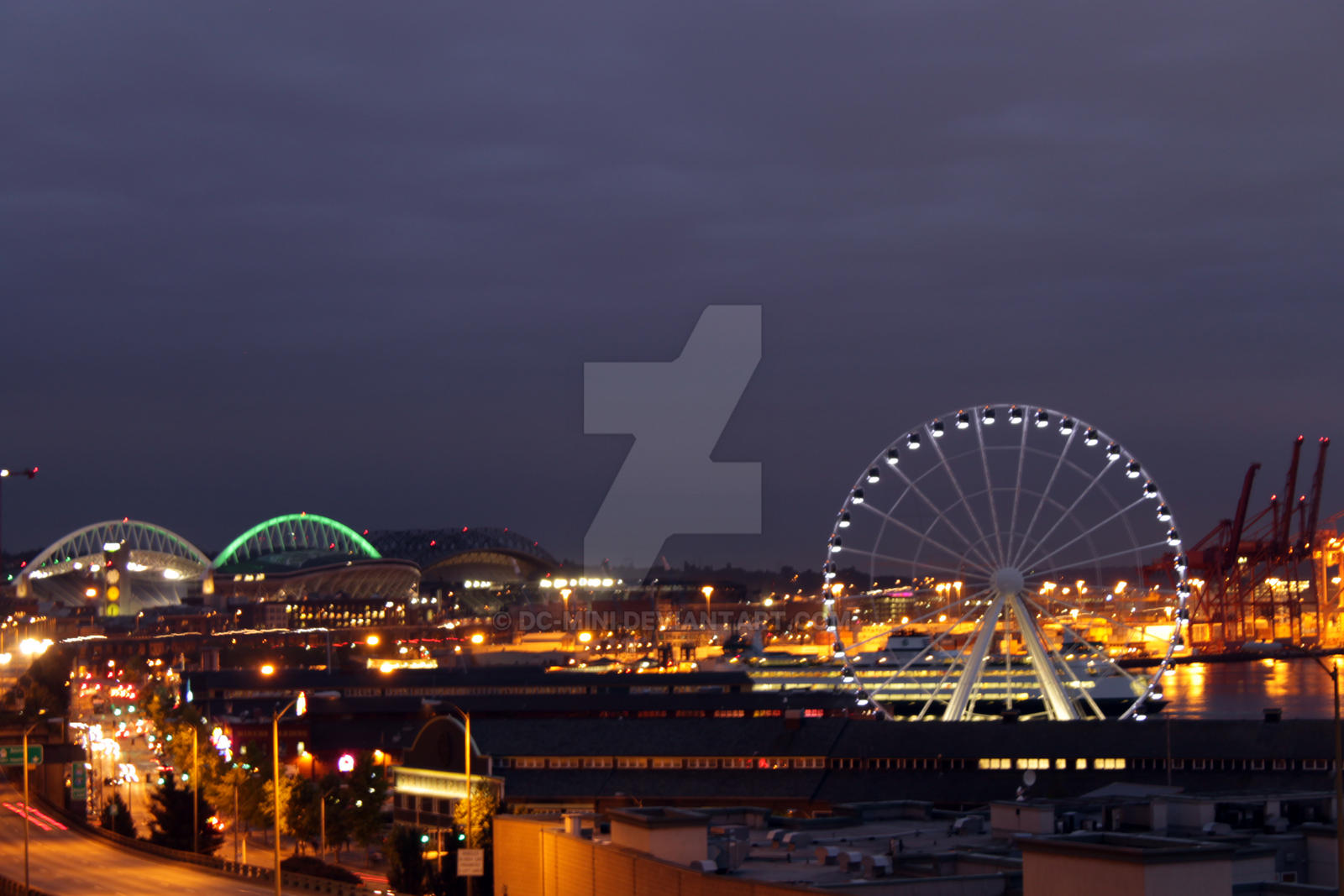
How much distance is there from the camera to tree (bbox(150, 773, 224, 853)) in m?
52.4

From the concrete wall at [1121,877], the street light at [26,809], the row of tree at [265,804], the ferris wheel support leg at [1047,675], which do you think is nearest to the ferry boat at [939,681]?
the ferris wheel support leg at [1047,675]

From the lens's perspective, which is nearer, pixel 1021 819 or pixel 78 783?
pixel 1021 819

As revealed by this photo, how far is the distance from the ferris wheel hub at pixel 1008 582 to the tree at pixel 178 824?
2563 centimetres

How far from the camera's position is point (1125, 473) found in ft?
183

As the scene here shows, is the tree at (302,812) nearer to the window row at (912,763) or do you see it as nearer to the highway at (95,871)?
the highway at (95,871)

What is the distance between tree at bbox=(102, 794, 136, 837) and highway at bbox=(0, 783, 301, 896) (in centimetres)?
177

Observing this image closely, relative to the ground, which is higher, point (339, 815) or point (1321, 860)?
point (1321, 860)

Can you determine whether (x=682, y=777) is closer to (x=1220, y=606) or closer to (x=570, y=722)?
(x=570, y=722)

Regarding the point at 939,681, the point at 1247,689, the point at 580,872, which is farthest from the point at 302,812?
the point at 1247,689

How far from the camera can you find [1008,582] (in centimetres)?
5459

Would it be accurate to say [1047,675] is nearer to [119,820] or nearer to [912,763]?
[912,763]

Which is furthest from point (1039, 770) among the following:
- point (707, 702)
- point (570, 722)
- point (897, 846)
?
point (707, 702)

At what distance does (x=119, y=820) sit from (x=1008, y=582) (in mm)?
29923

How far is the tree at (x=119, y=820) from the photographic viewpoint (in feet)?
184
